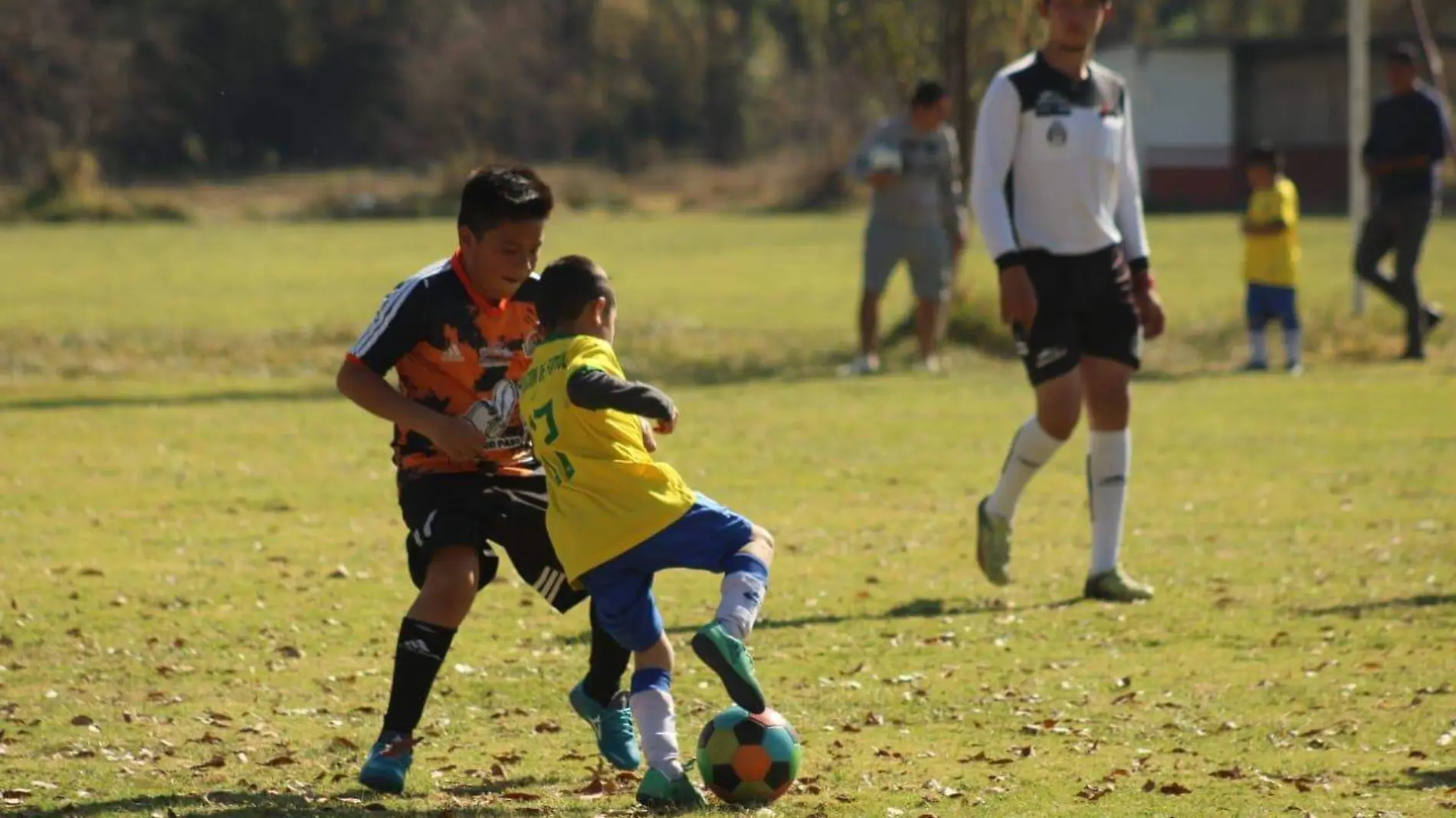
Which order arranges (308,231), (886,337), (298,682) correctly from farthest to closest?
(308,231) → (886,337) → (298,682)

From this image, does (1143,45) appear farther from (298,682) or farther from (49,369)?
(298,682)

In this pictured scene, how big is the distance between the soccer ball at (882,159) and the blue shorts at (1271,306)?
343cm

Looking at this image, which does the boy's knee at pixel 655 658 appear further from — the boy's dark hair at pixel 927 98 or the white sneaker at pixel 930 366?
the white sneaker at pixel 930 366

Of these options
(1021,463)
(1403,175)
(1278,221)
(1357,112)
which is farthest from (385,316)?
(1357,112)

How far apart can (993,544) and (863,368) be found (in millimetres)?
9760

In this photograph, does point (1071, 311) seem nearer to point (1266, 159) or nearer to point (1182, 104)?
point (1266, 159)

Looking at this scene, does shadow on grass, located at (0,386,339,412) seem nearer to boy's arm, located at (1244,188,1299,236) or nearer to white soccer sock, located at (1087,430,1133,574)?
boy's arm, located at (1244,188,1299,236)

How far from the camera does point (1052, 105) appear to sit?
8578 mm

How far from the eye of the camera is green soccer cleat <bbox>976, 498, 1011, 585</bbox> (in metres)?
9.02

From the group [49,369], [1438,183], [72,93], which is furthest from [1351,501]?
[72,93]

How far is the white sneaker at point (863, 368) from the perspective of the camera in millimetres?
18719

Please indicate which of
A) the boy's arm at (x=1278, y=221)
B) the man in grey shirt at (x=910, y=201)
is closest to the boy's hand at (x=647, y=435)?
the man in grey shirt at (x=910, y=201)

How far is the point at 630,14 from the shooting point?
79125 mm

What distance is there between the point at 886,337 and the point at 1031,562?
35.6 feet
